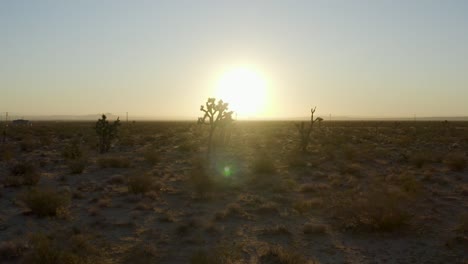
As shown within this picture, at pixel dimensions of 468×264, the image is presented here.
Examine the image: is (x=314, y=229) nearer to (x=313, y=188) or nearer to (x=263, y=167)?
(x=313, y=188)

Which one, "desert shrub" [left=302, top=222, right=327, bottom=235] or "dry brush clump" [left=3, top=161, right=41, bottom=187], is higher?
"dry brush clump" [left=3, top=161, right=41, bottom=187]

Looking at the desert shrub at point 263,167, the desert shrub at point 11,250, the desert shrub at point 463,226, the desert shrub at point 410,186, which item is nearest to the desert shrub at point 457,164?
the desert shrub at point 410,186

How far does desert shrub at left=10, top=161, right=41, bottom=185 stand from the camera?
59.5 feet

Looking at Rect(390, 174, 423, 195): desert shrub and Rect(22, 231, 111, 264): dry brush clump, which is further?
Rect(390, 174, 423, 195): desert shrub

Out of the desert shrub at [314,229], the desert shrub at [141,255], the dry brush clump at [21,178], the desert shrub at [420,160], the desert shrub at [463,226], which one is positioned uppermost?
the desert shrub at [420,160]

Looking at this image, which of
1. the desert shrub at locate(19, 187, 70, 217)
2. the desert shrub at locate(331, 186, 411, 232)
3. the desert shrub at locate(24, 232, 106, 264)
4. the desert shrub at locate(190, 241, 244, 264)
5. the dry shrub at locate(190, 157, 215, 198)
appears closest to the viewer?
the desert shrub at locate(24, 232, 106, 264)

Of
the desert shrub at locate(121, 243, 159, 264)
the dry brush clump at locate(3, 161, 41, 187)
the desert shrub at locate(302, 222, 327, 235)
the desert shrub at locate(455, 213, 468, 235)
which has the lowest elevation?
the desert shrub at locate(121, 243, 159, 264)

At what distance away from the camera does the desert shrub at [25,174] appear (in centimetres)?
1814

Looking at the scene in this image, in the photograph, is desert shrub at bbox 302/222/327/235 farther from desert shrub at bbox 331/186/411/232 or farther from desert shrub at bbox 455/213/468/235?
desert shrub at bbox 455/213/468/235

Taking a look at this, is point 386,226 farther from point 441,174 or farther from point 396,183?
point 441,174

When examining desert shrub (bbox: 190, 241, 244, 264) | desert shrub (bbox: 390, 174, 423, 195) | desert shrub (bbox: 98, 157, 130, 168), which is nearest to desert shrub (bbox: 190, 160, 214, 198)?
desert shrub (bbox: 190, 241, 244, 264)

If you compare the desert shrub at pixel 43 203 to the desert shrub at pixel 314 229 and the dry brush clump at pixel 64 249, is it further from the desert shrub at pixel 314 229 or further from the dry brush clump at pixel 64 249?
the desert shrub at pixel 314 229

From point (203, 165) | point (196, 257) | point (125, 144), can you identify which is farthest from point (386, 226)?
point (125, 144)

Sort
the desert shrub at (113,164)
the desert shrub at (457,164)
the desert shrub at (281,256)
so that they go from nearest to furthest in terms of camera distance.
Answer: the desert shrub at (281,256) → the desert shrub at (457,164) → the desert shrub at (113,164)
